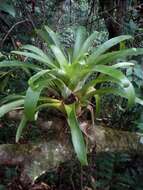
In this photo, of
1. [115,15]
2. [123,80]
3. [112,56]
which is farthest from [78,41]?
[115,15]

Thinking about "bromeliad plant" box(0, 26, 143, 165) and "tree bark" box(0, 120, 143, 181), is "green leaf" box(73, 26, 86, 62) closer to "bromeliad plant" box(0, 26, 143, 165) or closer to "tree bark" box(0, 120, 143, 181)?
"bromeliad plant" box(0, 26, 143, 165)

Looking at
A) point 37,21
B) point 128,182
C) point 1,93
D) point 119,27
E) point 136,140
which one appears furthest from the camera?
point 37,21

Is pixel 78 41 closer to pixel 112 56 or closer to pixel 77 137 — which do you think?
pixel 112 56

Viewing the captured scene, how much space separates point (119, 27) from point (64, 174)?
95 cm

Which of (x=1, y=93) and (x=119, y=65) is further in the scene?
(x=1, y=93)

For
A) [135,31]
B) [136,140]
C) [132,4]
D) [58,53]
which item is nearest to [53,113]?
[58,53]

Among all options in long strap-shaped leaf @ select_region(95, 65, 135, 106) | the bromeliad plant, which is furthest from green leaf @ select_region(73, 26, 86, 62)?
long strap-shaped leaf @ select_region(95, 65, 135, 106)

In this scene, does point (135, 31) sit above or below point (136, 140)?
above

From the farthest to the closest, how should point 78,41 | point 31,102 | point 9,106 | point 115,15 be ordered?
point 115,15 → point 78,41 → point 9,106 → point 31,102

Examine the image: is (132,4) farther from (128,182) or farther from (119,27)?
(128,182)

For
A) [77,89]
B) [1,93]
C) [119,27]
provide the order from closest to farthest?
[77,89], [1,93], [119,27]

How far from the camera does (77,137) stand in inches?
51.9

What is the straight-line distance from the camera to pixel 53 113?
1.57 meters

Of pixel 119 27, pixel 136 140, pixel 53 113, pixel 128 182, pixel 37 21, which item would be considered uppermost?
→ pixel 37 21
